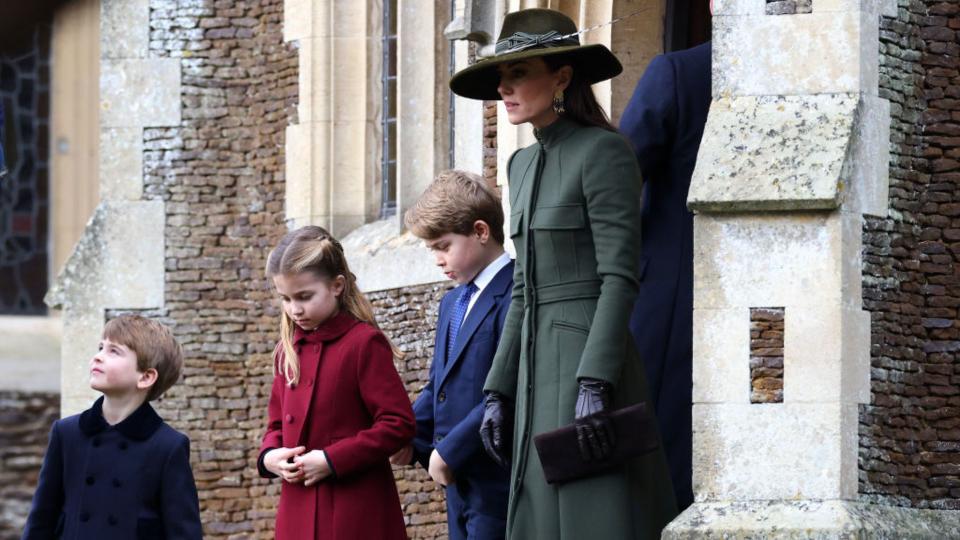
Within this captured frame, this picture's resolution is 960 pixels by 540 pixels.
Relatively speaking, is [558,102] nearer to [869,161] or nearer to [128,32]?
[869,161]

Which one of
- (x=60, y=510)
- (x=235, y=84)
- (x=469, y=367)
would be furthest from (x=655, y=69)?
(x=235, y=84)

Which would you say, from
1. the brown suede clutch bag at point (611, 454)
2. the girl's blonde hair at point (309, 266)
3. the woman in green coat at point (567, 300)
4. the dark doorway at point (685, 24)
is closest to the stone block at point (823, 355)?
the woman in green coat at point (567, 300)

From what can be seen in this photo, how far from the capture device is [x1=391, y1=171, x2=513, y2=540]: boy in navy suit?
8438 mm

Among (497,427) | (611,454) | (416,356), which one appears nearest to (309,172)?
(416,356)

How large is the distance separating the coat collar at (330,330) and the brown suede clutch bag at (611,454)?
130 centimetres

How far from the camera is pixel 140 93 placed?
1511 centimetres

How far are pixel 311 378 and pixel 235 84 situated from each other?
21.6ft

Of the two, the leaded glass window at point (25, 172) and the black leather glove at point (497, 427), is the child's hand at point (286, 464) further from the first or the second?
the leaded glass window at point (25, 172)

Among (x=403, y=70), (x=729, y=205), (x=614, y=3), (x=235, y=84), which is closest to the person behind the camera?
(x=729, y=205)

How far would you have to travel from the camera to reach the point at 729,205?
8367 millimetres

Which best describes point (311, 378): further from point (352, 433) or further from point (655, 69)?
point (655, 69)

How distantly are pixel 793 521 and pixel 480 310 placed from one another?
4.13 ft

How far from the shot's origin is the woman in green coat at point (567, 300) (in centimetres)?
762

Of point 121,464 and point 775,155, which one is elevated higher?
point 775,155
